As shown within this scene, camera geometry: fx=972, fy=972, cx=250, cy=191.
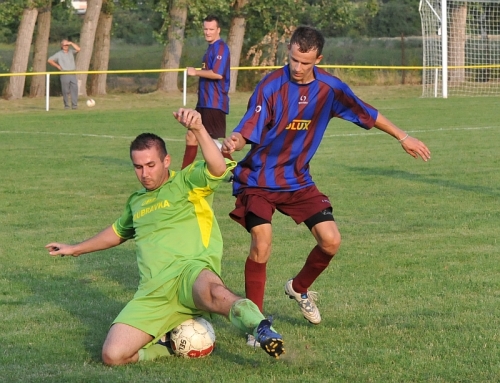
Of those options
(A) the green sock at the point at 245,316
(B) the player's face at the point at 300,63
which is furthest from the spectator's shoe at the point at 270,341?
(B) the player's face at the point at 300,63

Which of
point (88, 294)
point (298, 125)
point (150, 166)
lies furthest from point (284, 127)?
point (88, 294)

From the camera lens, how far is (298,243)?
884 cm

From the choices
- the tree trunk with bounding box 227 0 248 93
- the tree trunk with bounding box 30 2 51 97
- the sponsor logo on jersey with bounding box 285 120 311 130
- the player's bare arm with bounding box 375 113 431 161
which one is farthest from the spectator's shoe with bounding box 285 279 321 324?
the tree trunk with bounding box 227 0 248 93

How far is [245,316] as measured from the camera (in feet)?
15.5

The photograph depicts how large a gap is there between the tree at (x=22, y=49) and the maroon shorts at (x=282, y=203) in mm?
25567

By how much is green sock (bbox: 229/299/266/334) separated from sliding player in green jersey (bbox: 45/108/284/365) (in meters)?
0.20

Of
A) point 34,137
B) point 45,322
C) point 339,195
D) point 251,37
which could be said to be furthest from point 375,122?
point 251,37

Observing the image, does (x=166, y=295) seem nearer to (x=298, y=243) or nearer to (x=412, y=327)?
(x=412, y=327)

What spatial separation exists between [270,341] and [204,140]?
1.11m

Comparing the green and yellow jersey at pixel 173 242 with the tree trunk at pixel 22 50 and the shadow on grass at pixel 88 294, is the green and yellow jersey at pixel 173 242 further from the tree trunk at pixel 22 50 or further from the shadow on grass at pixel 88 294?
the tree trunk at pixel 22 50

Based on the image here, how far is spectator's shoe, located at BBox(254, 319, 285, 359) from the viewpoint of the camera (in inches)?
173

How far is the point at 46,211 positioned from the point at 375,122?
18.3ft

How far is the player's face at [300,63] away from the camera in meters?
5.71

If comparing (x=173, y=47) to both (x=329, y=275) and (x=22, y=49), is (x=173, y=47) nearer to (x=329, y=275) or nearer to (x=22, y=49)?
(x=22, y=49)
